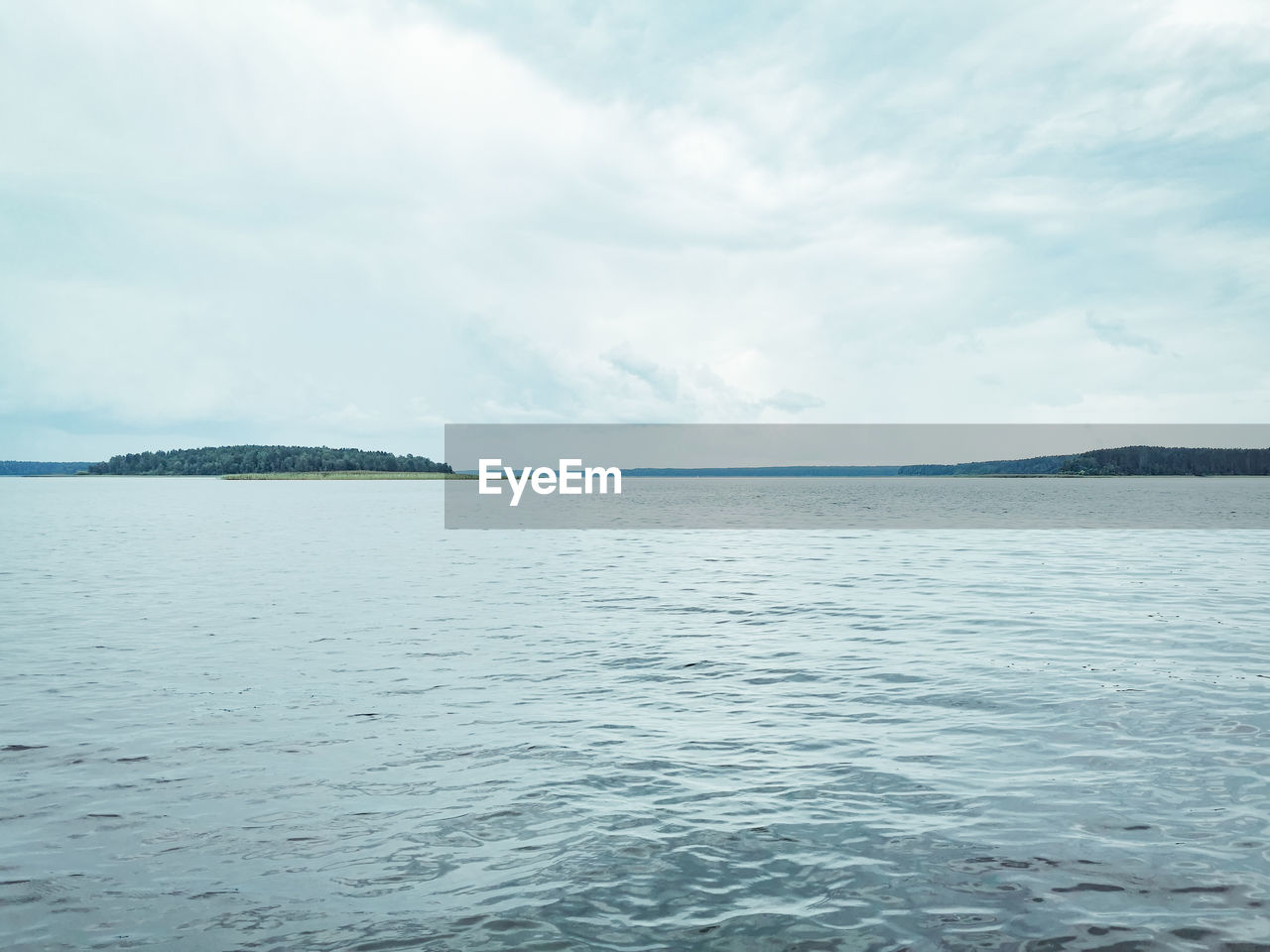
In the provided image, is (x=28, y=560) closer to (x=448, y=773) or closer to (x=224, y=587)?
(x=224, y=587)

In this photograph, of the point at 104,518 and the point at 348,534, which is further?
the point at 104,518

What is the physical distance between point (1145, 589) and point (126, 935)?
1550 inches

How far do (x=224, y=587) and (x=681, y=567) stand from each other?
915 inches

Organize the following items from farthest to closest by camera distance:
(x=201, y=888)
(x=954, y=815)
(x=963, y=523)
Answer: (x=963, y=523) < (x=954, y=815) < (x=201, y=888)

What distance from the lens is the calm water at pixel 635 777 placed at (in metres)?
9.34

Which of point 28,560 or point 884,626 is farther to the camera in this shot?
point 28,560

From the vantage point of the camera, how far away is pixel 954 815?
12.0 m

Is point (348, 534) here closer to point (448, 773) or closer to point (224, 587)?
point (224, 587)

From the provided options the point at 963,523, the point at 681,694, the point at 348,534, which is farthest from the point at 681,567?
the point at 963,523

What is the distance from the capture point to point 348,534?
240ft

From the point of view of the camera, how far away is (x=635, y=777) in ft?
44.7

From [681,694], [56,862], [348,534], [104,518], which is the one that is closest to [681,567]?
[681,694]

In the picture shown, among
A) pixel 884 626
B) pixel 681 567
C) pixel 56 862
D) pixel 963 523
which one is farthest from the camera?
pixel 963 523

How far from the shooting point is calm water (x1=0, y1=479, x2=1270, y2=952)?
9.34m
